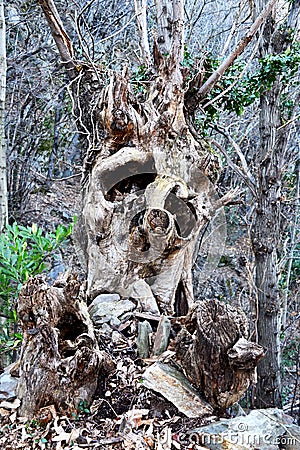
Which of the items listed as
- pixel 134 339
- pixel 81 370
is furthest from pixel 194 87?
pixel 81 370

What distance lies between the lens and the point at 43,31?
6180 mm

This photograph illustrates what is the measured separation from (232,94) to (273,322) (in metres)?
2.41

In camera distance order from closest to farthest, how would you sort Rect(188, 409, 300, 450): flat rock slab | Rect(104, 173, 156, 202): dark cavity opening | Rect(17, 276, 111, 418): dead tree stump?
Rect(188, 409, 300, 450): flat rock slab < Rect(17, 276, 111, 418): dead tree stump < Rect(104, 173, 156, 202): dark cavity opening

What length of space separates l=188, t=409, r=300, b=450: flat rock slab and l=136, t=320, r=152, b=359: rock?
62 centimetres

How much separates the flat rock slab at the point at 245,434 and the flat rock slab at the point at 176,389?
10 cm

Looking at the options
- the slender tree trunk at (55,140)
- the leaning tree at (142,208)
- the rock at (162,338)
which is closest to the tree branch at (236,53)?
the leaning tree at (142,208)

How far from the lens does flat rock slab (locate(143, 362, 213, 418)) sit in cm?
205

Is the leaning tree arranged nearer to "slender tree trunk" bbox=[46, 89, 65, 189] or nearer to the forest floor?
the forest floor

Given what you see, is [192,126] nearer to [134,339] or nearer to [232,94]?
[232,94]

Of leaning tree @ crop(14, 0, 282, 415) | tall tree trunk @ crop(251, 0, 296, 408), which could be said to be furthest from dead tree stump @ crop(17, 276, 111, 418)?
tall tree trunk @ crop(251, 0, 296, 408)

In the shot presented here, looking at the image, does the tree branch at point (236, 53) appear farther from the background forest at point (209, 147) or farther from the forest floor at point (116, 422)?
the forest floor at point (116, 422)

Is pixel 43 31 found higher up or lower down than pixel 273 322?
higher up

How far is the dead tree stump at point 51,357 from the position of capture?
2.02 meters

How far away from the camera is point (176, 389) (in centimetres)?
211
